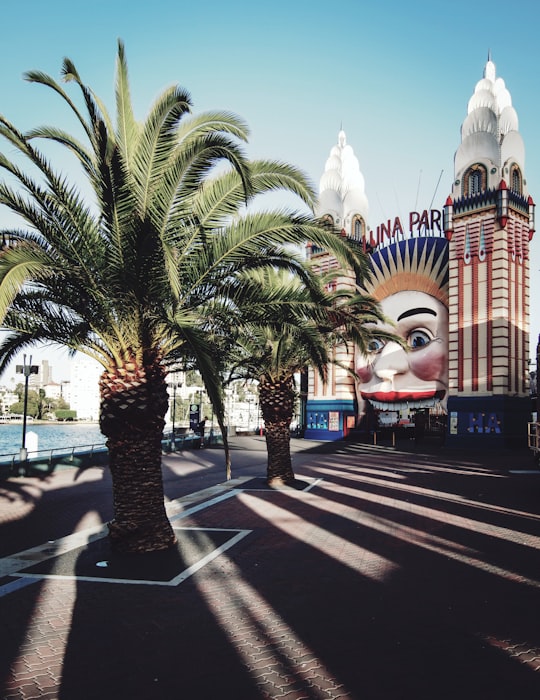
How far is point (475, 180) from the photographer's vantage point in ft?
108

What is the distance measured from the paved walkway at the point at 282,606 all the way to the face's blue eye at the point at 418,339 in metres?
21.3

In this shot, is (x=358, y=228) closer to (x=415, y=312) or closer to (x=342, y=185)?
(x=342, y=185)

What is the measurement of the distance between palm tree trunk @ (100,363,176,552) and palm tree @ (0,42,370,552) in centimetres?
2

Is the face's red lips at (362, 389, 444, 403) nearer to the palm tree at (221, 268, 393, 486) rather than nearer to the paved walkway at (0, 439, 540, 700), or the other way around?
the palm tree at (221, 268, 393, 486)

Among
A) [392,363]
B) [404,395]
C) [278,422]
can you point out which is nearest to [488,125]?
[392,363]

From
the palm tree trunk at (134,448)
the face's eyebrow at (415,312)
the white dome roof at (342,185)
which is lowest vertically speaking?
the palm tree trunk at (134,448)

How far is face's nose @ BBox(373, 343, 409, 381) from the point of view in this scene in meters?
35.5

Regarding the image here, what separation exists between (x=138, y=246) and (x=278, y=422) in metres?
10.2

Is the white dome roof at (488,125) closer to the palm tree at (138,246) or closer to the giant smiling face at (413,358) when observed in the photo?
the giant smiling face at (413,358)

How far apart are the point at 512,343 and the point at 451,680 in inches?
1151

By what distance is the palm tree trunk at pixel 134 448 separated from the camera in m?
9.64

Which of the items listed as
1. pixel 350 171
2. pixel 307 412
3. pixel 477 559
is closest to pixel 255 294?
pixel 477 559

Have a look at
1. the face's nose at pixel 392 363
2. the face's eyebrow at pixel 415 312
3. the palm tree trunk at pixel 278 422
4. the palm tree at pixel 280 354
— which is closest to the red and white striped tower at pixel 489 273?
the face's eyebrow at pixel 415 312

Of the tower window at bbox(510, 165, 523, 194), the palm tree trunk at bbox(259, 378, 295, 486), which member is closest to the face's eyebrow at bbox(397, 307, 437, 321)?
the tower window at bbox(510, 165, 523, 194)
